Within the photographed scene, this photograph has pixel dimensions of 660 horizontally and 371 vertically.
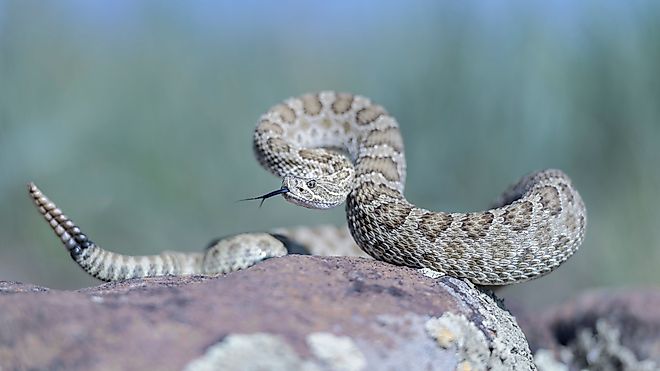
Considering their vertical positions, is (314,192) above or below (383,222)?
above

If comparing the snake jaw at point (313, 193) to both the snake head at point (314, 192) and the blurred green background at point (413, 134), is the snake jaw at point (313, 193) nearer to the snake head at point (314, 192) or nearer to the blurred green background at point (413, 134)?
the snake head at point (314, 192)

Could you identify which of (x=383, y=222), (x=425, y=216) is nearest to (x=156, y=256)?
(x=383, y=222)

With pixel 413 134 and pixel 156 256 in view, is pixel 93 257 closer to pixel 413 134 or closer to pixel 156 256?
pixel 156 256

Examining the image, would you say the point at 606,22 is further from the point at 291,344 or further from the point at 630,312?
the point at 291,344

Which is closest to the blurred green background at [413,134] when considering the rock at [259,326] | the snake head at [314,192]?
the snake head at [314,192]

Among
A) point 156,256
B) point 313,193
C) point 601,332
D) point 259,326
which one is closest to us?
point 259,326

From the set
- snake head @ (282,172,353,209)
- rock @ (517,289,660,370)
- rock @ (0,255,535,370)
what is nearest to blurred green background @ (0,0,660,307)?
rock @ (517,289,660,370)

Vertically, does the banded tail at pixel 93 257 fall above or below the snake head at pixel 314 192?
below
